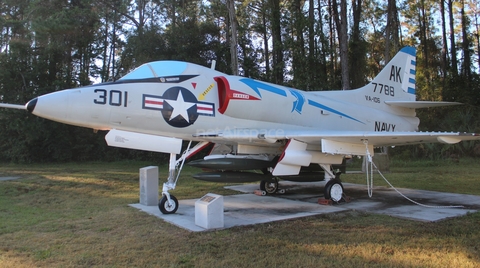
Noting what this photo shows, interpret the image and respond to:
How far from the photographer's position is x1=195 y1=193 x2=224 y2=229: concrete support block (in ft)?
17.8

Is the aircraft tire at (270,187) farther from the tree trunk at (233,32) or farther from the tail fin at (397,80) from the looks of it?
the tree trunk at (233,32)

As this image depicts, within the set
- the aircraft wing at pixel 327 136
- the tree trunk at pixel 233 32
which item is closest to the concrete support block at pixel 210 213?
the aircraft wing at pixel 327 136

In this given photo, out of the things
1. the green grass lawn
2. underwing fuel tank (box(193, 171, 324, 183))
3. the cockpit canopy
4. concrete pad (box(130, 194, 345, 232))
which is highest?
the cockpit canopy

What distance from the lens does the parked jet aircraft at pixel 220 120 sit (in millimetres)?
6023

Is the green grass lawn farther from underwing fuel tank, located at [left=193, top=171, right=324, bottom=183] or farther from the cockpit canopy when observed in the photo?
the cockpit canopy

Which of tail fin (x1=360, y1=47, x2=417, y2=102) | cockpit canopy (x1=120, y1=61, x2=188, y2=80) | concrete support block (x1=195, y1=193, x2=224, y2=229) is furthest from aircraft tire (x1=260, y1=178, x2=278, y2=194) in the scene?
cockpit canopy (x1=120, y1=61, x2=188, y2=80)

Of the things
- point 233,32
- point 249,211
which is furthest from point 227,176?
point 233,32

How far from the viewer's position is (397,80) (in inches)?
440

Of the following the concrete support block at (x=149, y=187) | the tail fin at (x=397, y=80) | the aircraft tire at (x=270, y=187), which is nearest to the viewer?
the concrete support block at (x=149, y=187)

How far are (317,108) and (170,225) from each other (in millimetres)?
4771

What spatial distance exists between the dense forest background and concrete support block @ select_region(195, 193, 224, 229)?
468 inches

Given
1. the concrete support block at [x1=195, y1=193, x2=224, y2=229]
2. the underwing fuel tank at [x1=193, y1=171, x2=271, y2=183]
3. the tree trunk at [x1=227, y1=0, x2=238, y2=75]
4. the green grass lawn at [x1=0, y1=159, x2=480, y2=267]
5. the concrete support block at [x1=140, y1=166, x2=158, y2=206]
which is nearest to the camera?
the green grass lawn at [x1=0, y1=159, x2=480, y2=267]

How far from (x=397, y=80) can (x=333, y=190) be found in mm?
→ 5335

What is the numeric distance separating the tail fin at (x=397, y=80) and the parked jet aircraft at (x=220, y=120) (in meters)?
1.79
